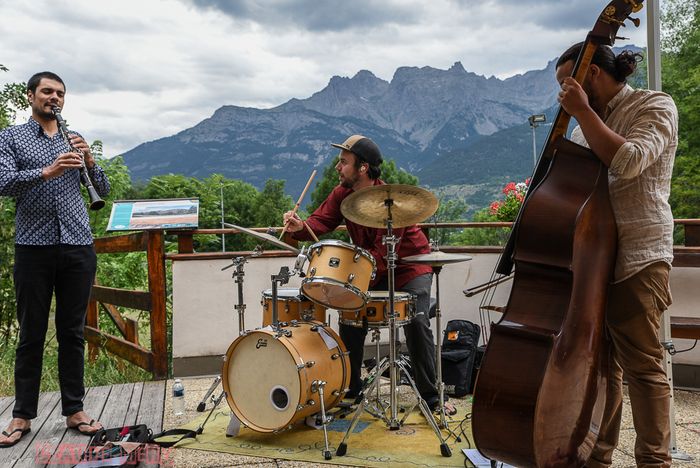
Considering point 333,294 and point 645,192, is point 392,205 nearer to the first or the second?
point 333,294

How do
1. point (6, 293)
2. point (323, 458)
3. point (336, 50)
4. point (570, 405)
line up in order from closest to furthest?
point (570, 405) → point (323, 458) → point (6, 293) → point (336, 50)

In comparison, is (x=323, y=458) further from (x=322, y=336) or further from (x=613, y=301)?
(x=613, y=301)

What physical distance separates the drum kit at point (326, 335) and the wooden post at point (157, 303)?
51.1 inches

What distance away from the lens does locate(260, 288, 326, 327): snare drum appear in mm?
3389

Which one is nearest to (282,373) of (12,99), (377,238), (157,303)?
(377,238)

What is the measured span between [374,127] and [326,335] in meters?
122

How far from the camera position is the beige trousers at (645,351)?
6.59 ft

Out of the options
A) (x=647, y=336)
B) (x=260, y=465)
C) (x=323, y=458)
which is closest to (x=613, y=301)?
(x=647, y=336)

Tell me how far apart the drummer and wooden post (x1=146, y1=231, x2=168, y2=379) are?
1.23 metres

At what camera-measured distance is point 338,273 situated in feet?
9.70

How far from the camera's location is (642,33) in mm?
2656

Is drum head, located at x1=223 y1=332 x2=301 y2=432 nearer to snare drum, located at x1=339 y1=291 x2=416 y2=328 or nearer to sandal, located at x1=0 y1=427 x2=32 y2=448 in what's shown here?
snare drum, located at x1=339 y1=291 x2=416 y2=328

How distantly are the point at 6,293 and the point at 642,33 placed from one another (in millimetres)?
5231

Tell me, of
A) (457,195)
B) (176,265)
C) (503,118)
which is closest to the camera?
(176,265)
